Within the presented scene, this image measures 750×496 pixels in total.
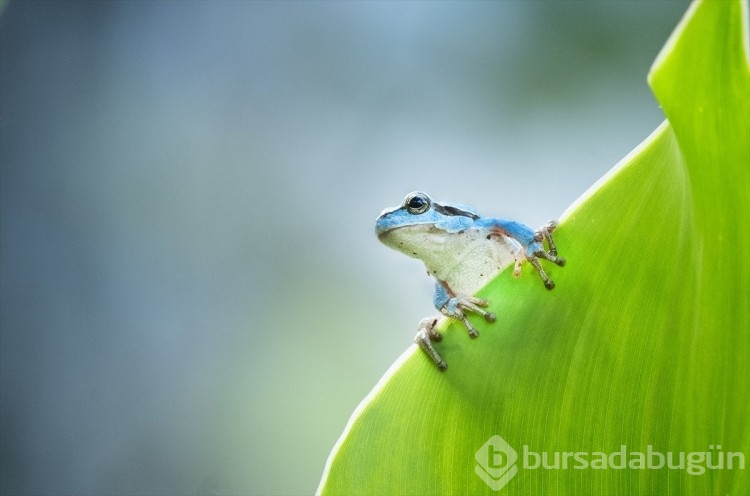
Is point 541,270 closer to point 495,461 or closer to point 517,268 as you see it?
point 517,268

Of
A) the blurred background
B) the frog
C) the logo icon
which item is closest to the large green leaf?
the logo icon

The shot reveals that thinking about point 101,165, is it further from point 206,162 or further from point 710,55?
point 710,55

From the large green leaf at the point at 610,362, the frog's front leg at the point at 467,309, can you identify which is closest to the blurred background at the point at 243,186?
the frog's front leg at the point at 467,309

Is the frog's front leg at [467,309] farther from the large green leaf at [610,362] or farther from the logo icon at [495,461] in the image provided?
the logo icon at [495,461]

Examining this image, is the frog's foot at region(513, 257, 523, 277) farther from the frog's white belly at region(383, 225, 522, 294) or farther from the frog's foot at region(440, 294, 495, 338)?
the frog's white belly at region(383, 225, 522, 294)

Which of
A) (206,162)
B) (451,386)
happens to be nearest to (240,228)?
(206,162)

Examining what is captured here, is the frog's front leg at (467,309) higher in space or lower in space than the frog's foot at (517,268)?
lower
